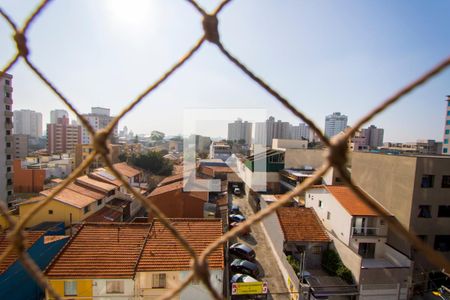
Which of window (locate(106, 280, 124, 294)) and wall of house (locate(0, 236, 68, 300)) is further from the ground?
window (locate(106, 280, 124, 294))

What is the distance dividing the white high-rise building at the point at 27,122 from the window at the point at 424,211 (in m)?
53.8

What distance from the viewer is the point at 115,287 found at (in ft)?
13.9

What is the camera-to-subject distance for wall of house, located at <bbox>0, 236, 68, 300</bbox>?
4.47 meters

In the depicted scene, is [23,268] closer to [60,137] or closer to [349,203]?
[349,203]

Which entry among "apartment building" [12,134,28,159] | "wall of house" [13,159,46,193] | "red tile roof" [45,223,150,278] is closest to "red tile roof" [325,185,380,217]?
"red tile roof" [45,223,150,278]

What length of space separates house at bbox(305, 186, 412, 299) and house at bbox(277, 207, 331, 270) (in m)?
0.29

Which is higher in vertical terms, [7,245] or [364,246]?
[7,245]

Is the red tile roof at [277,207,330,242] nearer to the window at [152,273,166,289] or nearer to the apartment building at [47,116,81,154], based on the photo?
the window at [152,273,166,289]

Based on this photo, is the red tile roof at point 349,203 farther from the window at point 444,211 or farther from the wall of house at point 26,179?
the wall of house at point 26,179

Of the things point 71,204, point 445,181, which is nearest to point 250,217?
point 445,181

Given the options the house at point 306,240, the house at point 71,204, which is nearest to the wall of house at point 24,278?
the house at point 71,204

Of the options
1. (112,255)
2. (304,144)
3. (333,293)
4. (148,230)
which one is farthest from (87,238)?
(304,144)

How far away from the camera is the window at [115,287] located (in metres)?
4.21

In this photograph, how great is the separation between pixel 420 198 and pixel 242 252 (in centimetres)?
466
